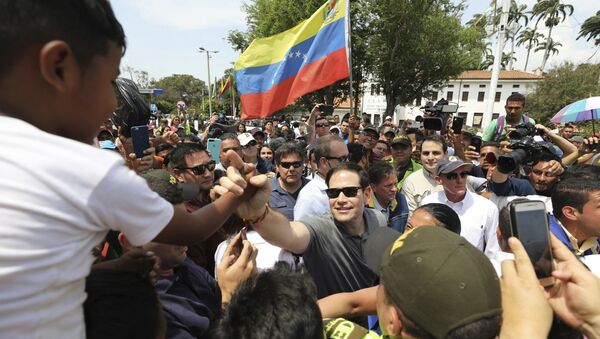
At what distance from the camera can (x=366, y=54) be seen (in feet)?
71.4

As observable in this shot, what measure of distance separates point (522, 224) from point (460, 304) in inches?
18.5

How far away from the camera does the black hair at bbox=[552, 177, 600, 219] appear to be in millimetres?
2471

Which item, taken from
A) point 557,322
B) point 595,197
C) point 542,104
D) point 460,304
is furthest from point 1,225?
point 542,104

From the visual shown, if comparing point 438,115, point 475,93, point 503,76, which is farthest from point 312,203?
point 503,76

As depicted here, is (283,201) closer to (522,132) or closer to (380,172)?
(380,172)

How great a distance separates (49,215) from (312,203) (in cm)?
247

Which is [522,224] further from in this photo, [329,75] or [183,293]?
[329,75]

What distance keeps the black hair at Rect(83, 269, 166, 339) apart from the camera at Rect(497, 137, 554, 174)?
3183mm

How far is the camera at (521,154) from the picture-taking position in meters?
3.15

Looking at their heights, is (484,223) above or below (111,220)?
below

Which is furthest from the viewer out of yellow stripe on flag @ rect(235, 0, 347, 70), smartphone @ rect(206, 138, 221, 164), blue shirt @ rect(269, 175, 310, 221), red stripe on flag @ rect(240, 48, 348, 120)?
yellow stripe on flag @ rect(235, 0, 347, 70)

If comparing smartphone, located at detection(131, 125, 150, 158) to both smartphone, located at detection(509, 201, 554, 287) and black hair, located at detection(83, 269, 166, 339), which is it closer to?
black hair, located at detection(83, 269, 166, 339)

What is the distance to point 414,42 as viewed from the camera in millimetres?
21328

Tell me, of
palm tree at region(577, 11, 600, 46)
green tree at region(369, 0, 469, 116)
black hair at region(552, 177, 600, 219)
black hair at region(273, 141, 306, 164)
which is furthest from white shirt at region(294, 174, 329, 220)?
palm tree at region(577, 11, 600, 46)
